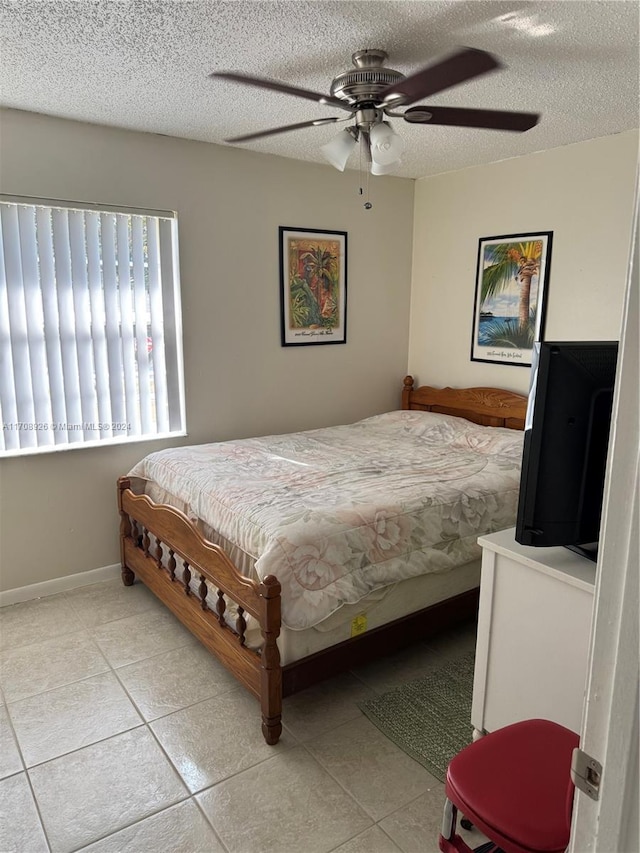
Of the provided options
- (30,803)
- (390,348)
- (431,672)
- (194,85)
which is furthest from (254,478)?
(390,348)

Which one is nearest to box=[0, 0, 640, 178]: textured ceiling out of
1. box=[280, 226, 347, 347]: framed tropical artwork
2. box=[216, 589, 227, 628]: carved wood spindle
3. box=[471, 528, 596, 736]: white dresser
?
box=[280, 226, 347, 347]: framed tropical artwork

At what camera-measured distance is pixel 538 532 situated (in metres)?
1.50

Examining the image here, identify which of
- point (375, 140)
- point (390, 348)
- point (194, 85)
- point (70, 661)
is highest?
point (194, 85)

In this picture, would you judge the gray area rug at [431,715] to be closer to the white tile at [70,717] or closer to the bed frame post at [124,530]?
the white tile at [70,717]

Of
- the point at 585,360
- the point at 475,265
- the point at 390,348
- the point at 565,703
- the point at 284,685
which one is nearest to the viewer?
the point at 585,360

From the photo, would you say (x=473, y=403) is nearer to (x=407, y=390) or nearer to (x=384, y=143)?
(x=407, y=390)

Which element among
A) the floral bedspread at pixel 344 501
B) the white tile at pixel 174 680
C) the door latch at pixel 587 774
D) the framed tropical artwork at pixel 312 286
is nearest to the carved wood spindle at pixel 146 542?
the floral bedspread at pixel 344 501

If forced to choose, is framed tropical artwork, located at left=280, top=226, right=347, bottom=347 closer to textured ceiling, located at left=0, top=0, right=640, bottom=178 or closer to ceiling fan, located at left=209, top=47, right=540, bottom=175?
textured ceiling, located at left=0, top=0, right=640, bottom=178

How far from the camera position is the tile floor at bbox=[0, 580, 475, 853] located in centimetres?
182

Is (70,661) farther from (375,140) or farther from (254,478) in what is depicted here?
(375,140)

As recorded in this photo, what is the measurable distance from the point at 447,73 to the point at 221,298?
7.27ft

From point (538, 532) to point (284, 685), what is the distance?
3.97 feet

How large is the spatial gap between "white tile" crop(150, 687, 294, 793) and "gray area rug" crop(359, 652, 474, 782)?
0.41 m

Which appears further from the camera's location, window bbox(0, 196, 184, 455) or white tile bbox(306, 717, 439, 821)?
window bbox(0, 196, 184, 455)
